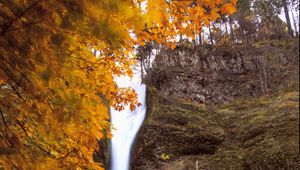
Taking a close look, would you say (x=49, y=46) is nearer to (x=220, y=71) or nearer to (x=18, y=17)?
(x=18, y=17)

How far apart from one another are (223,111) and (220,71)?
18.8 ft

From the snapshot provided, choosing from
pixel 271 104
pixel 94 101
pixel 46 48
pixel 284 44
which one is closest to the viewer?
pixel 46 48

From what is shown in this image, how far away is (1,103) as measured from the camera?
2598 mm

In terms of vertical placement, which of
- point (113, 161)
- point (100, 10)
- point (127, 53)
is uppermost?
point (127, 53)

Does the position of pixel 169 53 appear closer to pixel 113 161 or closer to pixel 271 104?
pixel 271 104

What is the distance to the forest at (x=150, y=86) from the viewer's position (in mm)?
1868

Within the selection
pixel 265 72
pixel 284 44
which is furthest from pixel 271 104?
pixel 284 44

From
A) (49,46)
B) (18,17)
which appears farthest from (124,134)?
(18,17)

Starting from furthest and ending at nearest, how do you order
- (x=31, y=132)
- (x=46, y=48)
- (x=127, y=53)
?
(x=127, y=53) < (x=31, y=132) < (x=46, y=48)

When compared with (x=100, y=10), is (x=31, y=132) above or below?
below

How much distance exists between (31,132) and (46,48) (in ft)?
5.76

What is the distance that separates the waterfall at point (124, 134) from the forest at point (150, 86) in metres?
0.26

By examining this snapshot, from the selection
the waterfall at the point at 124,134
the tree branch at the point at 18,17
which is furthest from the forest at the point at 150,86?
the waterfall at the point at 124,134

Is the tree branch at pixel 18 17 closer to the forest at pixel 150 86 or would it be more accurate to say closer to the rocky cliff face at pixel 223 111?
the forest at pixel 150 86
